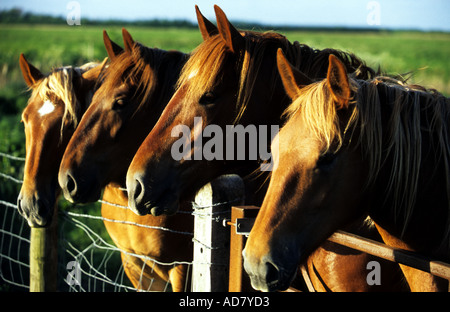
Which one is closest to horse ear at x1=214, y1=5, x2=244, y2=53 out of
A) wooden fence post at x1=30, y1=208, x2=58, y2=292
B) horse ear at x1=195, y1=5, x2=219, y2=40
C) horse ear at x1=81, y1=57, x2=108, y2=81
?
horse ear at x1=195, y1=5, x2=219, y2=40

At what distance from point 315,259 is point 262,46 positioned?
1.30 m

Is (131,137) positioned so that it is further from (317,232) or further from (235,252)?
(317,232)

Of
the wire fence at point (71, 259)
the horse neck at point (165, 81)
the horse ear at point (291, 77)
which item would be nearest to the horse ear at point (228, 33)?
the horse ear at point (291, 77)

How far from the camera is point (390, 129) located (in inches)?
80.0

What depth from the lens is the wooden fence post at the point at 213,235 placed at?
8.51 feet

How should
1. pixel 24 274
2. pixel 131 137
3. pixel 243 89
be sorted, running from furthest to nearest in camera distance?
pixel 24 274 < pixel 131 137 < pixel 243 89

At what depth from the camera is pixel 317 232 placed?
6.56ft

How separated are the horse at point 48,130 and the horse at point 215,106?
1.29 meters

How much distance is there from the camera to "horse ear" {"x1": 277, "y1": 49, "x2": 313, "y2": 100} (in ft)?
7.35

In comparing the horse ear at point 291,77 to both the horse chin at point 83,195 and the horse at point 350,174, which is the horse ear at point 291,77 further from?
the horse chin at point 83,195

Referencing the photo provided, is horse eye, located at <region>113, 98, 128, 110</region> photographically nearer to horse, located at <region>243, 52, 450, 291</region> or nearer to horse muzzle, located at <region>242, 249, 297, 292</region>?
horse, located at <region>243, 52, 450, 291</region>

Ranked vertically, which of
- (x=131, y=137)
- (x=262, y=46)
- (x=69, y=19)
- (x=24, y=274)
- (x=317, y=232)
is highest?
(x=69, y=19)
